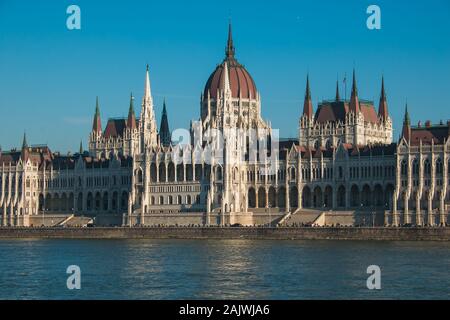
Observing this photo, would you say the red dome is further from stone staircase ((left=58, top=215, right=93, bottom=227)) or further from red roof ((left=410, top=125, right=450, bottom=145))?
red roof ((left=410, top=125, right=450, bottom=145))

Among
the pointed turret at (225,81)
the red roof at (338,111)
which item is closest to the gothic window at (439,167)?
the red roof at (338,111)

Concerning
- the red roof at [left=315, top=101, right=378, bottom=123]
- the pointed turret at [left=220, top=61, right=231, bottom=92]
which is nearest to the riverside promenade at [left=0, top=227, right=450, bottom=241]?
the pointed turret at [left=220, top=61, right=231, bottom=92]

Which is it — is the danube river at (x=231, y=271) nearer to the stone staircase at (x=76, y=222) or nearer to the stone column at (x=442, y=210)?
the stone column at (x=442, y=210)

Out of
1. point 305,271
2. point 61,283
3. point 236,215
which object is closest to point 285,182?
point 236,215

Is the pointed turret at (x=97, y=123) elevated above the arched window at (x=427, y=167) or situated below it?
above

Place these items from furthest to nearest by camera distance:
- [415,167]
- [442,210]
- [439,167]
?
[415,167] → [439,167] → [442,210]

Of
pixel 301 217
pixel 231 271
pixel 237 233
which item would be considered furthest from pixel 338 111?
pixel 231 271

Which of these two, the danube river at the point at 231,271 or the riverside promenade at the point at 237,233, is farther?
the riverside promenade at the point at 237,233

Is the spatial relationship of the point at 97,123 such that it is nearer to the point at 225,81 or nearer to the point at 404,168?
the point at 225,81
